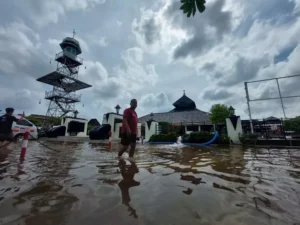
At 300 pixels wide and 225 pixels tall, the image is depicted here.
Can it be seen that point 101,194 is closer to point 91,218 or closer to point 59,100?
point 91,218

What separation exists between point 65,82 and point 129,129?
32070 millimetres

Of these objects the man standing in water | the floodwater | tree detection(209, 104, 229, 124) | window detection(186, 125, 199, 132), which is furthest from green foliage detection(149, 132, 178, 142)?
window detection(186, 125, 199, 132)

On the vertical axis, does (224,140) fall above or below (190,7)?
below

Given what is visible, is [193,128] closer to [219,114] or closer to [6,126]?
[219,114]

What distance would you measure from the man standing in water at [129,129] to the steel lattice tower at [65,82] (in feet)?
92.0

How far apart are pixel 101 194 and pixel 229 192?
1421mm

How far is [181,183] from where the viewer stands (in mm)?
2043

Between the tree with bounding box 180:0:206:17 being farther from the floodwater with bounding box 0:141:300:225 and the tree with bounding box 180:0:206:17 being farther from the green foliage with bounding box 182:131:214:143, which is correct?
the green foliage with bounding box 182:131:214:143

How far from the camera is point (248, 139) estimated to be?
885cm

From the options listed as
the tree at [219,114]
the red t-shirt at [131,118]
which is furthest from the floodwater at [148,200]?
the tree at [219,114]

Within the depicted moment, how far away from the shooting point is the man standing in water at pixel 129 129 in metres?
4.18

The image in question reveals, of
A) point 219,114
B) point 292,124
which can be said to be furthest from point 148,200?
point 219,114

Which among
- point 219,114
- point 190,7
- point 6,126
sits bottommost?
point 6,126

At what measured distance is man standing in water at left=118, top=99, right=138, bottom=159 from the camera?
4.18 meters
